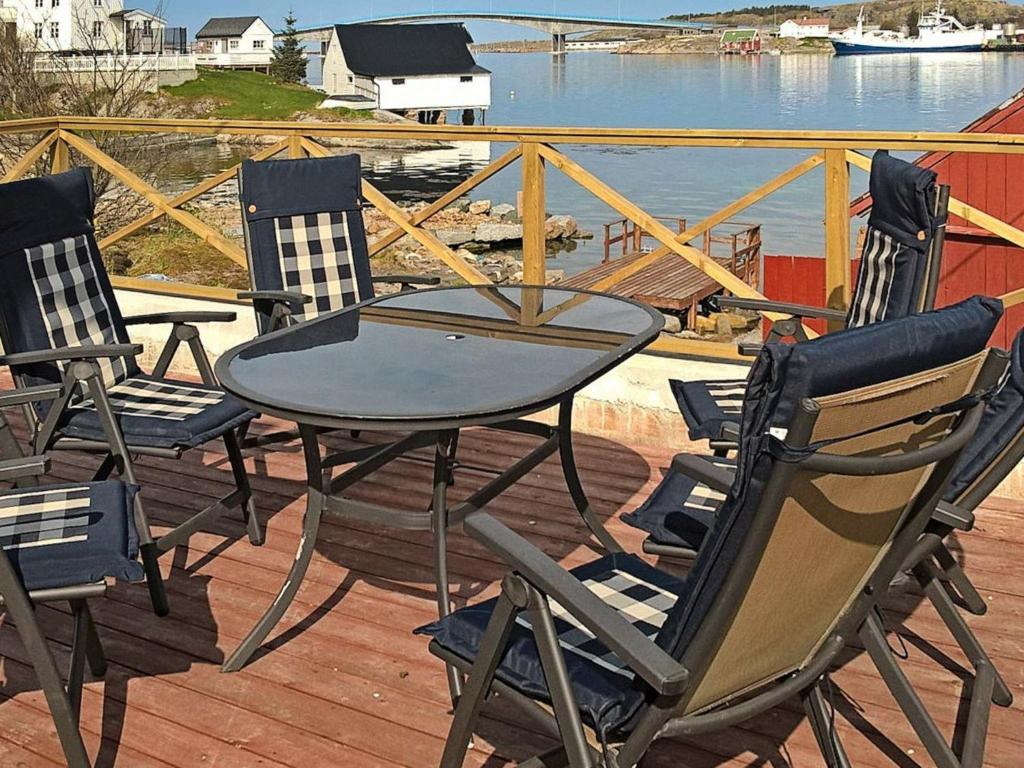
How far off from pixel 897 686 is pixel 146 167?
16050mm

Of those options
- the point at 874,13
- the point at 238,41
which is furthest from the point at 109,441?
the point at 874,13

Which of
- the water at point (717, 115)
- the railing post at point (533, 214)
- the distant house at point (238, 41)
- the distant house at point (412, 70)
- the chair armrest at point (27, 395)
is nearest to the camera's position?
the chair armrest at point (27, 395)

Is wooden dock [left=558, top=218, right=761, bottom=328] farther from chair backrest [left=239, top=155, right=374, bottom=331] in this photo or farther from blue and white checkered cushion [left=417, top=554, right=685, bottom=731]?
blue and white checkered cushion [left=417, top=554, right=685, bottom=731]

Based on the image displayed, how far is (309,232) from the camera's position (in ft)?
14.3

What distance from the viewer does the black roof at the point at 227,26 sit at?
273 feet

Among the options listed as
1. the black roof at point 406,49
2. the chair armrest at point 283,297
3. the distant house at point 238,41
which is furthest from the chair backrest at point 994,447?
the distant house at point 238,41

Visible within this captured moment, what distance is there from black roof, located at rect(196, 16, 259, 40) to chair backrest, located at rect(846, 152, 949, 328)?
8517 centimetres

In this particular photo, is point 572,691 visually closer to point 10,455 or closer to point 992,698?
point 992,698

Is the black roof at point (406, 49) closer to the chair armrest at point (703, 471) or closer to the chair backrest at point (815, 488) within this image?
the chair armrest at point (703, 471)

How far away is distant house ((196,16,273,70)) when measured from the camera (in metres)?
80.6

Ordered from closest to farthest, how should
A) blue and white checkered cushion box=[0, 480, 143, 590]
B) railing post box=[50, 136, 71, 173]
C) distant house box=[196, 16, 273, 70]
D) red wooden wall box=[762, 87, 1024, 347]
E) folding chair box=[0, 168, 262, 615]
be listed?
blue and white checkered cushion box=[0, 480, 143, 590] < folding chair box=[0, 168, 262, 615] < railing post box=[50, 136, 71, 173] < red wooden wall box=[762, 87, 1024, 347] < distant house box=[196, 16, 273, 70]

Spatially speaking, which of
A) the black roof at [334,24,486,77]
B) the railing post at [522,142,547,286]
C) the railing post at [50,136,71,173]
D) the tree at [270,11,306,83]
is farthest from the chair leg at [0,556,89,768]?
the tree at [270,11,306,83]

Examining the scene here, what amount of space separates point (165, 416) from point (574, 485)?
118 cm

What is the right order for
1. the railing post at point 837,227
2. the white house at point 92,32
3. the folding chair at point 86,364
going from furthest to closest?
the white house at point 92,32, the railing post at point 837,227, the folding chair at point 86,364
